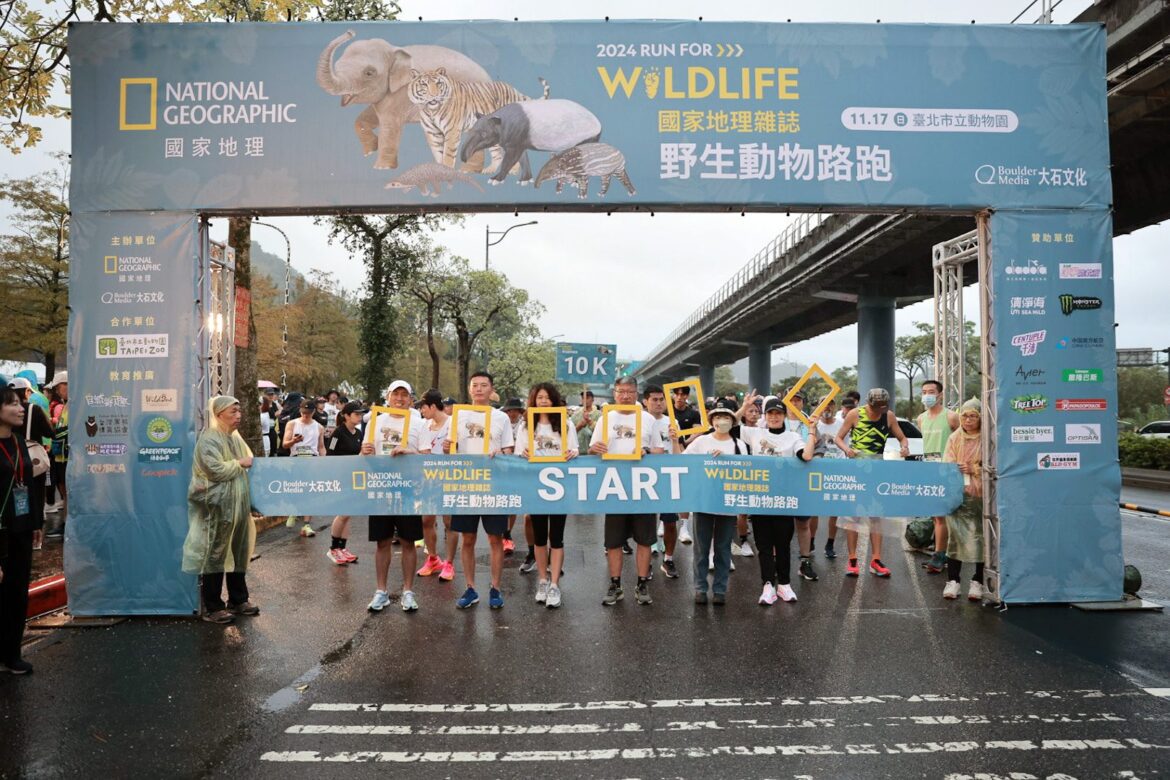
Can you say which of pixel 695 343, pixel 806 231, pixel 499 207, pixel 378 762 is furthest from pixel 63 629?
pixel 695 343

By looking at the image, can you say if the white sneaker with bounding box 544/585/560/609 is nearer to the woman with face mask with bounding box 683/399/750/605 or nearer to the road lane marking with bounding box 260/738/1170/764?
the woman with face mask with bounding box 683/399/750/605

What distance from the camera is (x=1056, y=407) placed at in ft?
21.2

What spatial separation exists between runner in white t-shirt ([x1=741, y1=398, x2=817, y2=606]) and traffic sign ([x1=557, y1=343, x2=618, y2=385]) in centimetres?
545

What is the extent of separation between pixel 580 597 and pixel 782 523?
2.08 m

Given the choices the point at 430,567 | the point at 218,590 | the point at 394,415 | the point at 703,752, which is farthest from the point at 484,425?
the point at 703,752

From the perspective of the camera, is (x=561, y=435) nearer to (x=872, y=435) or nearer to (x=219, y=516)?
(x=219, y=516)

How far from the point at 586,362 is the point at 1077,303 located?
24.3ft

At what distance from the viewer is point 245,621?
614 centimetres

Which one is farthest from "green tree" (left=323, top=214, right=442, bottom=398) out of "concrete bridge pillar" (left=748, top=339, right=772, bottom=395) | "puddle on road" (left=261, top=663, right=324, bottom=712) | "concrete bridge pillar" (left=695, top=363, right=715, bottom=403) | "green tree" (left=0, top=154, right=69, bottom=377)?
"concrete bridge pillar" (left=695, top=363, right=715, bottom=403)

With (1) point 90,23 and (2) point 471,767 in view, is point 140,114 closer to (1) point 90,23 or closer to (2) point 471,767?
(1) point 90,23

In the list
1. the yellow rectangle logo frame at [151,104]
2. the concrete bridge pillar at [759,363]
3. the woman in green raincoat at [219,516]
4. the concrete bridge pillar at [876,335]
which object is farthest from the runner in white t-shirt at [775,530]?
the concrete bridge pillar at [759,363]

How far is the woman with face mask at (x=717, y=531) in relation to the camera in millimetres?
6582

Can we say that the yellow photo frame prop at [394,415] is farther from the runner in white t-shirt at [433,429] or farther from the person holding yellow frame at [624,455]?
the person holding yellow frame at [624,455]

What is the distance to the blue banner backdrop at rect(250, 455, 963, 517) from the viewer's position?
21.1ft
